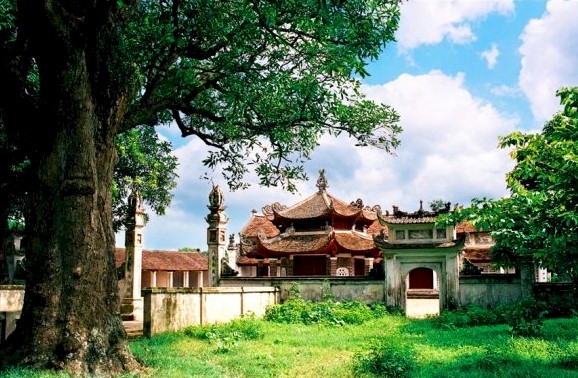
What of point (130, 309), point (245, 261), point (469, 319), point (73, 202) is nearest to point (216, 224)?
point (130, 309)

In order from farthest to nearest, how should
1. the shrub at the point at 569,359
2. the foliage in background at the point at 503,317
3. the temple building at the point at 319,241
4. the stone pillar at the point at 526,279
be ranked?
the temple building at the point at 319,241 < the stone pillar at the point at 526,279 < the foliage in background at the point at 503,317 < the shrub at the point at 569,359

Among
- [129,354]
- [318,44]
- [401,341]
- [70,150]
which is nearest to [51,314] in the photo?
[129,354]

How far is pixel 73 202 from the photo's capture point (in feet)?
26.0

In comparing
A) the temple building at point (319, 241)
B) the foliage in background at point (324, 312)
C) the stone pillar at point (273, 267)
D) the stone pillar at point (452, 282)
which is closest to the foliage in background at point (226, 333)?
the foliage in background at point (324, 312)

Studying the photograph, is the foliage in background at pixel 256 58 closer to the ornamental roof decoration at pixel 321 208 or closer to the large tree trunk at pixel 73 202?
the large tree trunk at pixel 73 202

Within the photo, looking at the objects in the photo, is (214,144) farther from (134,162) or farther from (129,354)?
(134,162)

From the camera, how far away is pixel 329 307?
62.8 ft

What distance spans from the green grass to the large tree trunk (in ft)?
2.33

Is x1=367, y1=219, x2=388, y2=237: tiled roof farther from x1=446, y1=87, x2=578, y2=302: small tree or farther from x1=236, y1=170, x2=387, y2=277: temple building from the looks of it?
x1=446, y1=87, x2=578, y2=302: small tree

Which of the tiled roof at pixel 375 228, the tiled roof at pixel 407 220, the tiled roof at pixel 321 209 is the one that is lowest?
the tiled roof at pixel 407 220

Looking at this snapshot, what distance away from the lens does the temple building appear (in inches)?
1233

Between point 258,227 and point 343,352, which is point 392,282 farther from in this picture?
point 258,227

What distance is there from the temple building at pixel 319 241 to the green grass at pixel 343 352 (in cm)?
1481

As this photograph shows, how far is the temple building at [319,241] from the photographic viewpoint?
1233 inches
